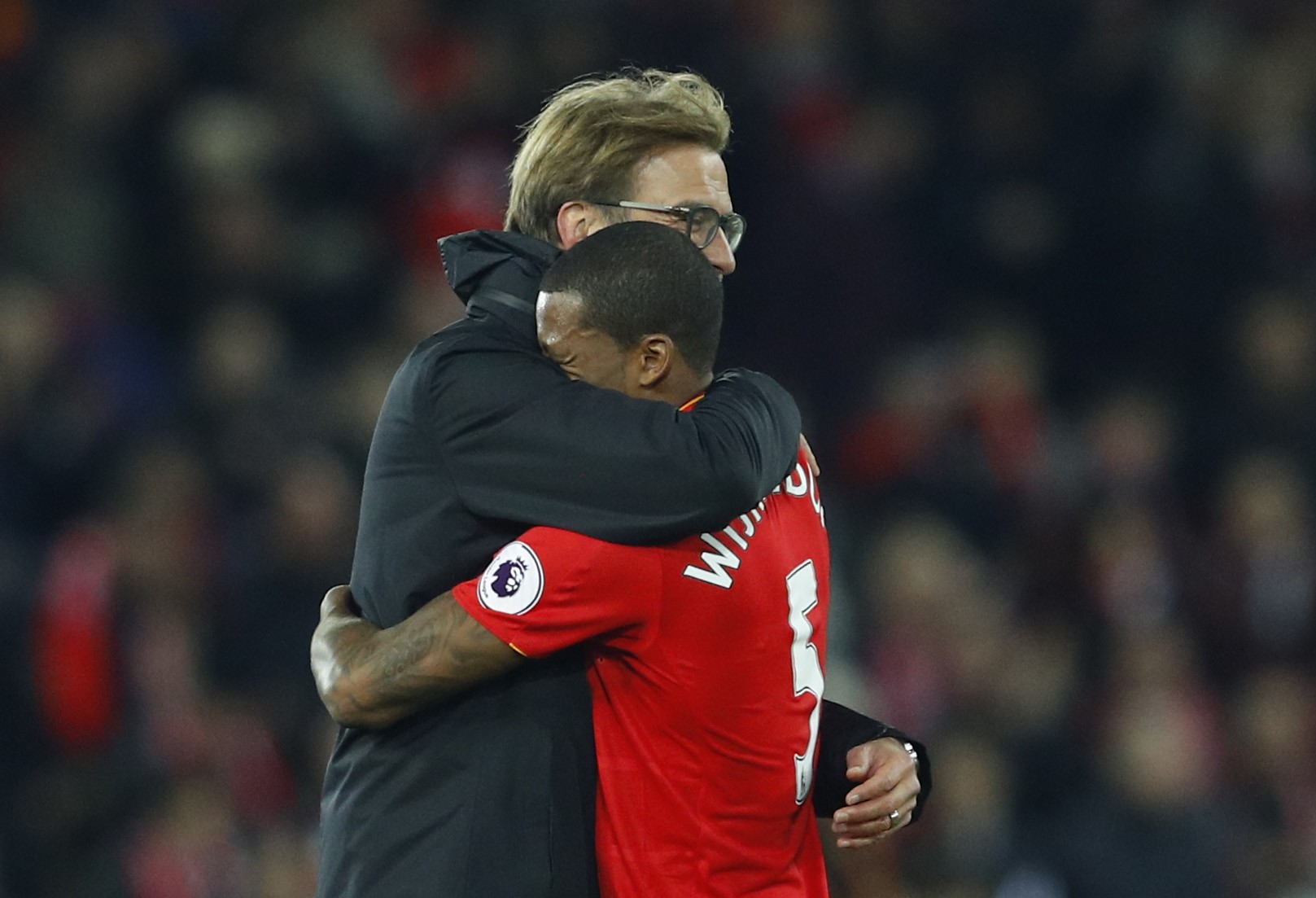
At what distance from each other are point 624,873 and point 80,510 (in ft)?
13.8

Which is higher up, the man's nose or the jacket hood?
the jacket hood

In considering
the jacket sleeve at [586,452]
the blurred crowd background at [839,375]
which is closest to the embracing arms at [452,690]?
the jacket sleeve at [586,452]

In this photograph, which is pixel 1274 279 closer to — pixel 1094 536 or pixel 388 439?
pixel 1094 536

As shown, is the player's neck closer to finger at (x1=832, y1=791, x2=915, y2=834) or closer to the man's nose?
the man's nose

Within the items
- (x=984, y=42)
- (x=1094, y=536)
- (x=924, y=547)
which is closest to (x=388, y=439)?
(x=924, y=547)

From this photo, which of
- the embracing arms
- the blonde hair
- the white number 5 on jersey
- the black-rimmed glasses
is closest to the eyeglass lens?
the black-rimmed glasses

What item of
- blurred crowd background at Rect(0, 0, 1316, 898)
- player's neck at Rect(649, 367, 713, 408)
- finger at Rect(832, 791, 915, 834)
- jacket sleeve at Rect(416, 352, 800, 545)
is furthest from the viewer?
blurred crowd background at Rect(0, 0, 1316, 898)

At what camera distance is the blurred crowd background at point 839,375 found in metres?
6.36

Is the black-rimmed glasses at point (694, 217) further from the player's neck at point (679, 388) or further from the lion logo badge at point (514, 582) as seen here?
the lion logo badge at point (514, 582)

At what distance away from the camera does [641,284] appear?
282 centimetres

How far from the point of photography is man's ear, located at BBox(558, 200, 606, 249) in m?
3.17

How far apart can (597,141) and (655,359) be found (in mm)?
471

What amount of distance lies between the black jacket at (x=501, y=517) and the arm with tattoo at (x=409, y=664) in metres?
0.07

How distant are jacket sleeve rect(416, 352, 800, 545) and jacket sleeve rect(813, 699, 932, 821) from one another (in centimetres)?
53
